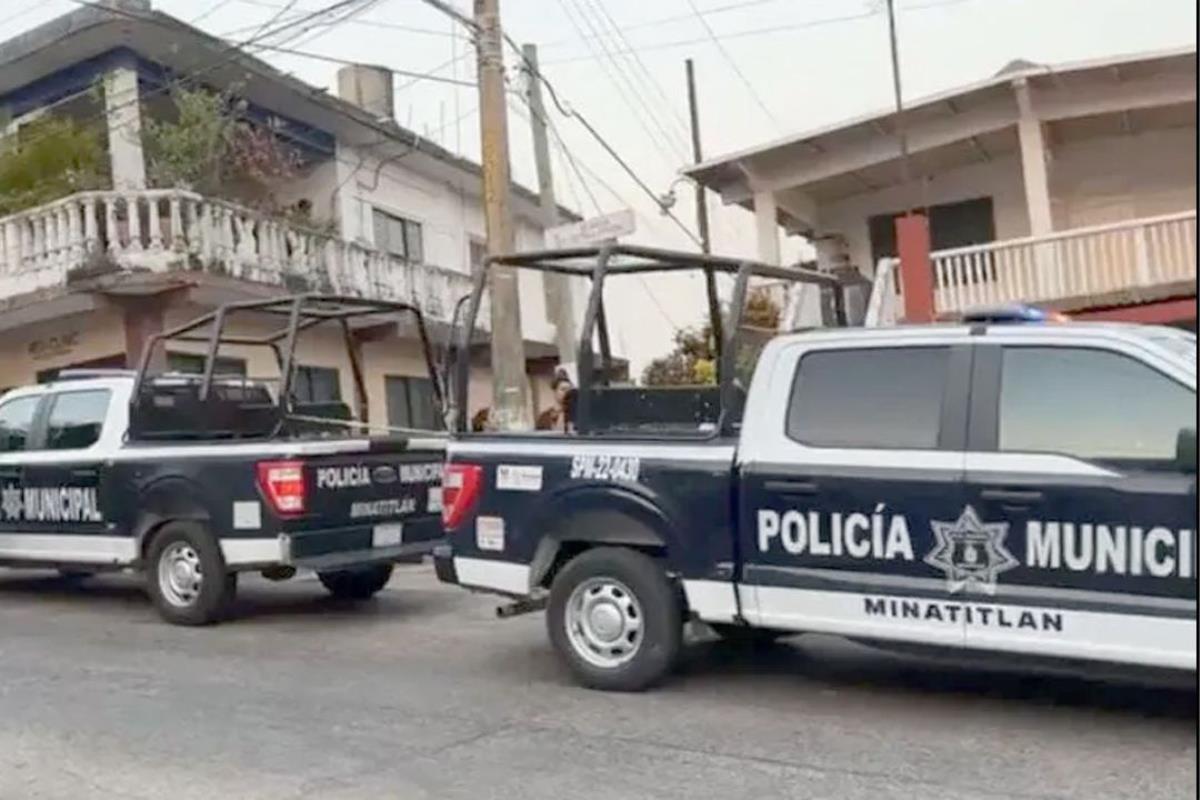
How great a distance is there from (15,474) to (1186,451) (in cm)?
870

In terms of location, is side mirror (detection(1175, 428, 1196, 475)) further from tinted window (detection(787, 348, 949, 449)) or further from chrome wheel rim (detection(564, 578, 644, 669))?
chrome wheel rim (detection(564, 578, 644, 669))

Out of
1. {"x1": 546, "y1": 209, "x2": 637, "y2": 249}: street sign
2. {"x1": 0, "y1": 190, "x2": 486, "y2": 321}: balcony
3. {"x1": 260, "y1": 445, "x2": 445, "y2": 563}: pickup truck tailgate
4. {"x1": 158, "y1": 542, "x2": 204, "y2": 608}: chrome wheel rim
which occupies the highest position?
{"x1": 0, "y1": 190, "x2": 486, "y2": 321}: balcony

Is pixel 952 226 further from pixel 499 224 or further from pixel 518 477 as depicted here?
pixel 518 477

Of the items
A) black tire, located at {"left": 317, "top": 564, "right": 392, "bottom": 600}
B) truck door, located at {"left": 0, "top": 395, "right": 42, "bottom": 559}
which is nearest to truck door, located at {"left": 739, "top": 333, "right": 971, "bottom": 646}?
black tire, located at {"left": 317, "top": 564, "right": 392, "bottom": 600}

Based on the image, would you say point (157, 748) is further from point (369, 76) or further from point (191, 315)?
point (369, 76)

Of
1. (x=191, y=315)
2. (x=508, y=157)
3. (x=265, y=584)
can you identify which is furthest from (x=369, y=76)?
(x=265, y=584)

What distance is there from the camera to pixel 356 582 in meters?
10.3

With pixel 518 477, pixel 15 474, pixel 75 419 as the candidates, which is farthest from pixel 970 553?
pixel 15 474

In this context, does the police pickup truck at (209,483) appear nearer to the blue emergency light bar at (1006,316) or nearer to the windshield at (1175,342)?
the blue emergency light bar at (1006,316)

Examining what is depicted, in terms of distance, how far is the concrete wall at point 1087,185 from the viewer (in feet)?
64.2

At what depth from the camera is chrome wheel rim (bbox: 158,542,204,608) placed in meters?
9.09

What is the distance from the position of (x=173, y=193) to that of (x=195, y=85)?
316 centimetres

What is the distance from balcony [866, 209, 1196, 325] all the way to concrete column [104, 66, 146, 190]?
382 inches

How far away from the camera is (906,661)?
7.19 metres
